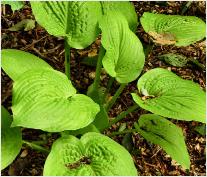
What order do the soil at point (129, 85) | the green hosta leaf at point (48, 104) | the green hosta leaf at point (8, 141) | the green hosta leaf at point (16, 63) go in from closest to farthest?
the green hosta leaf at point (48, 104), the green hosta leaf at point (8, 141), the green hosta leaf at point (16, 63), the soil at point (129, 85)

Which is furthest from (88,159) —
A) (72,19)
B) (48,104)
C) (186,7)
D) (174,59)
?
(186,7)

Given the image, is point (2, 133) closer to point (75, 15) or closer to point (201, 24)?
point (75, 15)

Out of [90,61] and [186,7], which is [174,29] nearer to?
[90,61]

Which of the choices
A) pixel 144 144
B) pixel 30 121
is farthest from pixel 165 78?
pixel 30 121

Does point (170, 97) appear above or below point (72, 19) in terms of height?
below

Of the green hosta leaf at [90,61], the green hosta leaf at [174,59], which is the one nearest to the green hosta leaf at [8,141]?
the green hosta leaf at [90,61]

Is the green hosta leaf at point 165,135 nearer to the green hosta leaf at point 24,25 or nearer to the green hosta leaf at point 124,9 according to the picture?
the green hosta leaf at point 124,9
